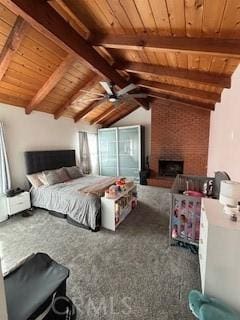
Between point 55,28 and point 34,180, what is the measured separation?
10.5 feet

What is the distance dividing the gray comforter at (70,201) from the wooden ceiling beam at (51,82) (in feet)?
6.39

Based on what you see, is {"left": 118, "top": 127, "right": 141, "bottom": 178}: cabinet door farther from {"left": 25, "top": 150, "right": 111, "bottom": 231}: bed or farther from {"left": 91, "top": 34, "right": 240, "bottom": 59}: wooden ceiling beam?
{"left": 91, "top": 34, "right": 240, "bottom": 59}: wooden ceiling beam

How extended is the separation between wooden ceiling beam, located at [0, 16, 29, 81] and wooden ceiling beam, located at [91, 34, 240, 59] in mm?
1055

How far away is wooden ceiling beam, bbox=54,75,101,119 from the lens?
164 inches

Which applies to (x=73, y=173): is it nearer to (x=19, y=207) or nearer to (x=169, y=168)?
(x=19, y=207)

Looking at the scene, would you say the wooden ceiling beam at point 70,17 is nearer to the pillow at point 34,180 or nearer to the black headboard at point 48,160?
the black headboard at point 48,160

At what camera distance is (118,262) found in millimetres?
2404

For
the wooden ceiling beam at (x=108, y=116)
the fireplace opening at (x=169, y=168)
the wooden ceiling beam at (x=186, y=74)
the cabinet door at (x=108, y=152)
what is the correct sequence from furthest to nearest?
1. the cabinet door at (x=108, y=152)
2. the wooden ceiling beam at (x=108, y=116)
3. the fireplace opening at (x=169, y=168)
4. the wooden ceiling beam at (x=186, y=74)

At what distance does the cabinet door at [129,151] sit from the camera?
270 inches

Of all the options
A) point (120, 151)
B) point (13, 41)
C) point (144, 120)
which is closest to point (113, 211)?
point (13, 41)

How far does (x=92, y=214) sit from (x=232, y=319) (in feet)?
7.43

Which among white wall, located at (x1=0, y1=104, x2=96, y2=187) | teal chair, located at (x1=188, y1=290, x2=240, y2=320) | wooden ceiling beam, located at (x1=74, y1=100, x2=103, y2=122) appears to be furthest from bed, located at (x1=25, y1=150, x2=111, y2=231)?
teal chair, located at (x1=188, y1=290, x2=240, y2=320)

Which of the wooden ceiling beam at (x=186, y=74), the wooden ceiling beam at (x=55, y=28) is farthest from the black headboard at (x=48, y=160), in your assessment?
the wooden ceiling beam at (x=186, y=74)

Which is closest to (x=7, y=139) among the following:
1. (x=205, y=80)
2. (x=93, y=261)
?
(x=93, y=261)
